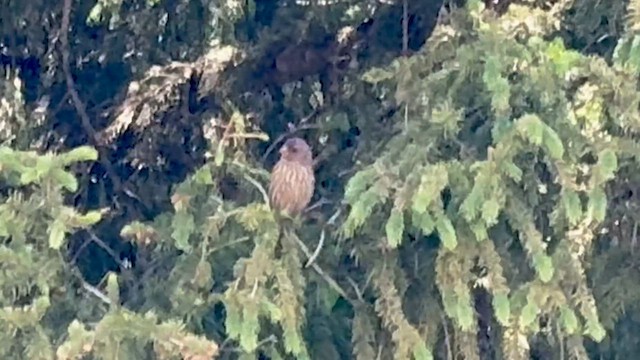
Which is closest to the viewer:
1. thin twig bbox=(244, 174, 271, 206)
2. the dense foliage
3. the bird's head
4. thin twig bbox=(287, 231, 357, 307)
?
the dense foliage

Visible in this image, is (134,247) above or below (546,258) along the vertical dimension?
below

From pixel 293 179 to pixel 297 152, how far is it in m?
0.21

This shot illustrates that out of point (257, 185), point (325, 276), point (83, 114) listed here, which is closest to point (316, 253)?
point (325, 276)

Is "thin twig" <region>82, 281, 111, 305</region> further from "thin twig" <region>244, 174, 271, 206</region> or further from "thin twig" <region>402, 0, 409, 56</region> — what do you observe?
"thin twig" <region>402, 0, 409, 56</region>

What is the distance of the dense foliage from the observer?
12.7ft

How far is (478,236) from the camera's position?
3.86 meters

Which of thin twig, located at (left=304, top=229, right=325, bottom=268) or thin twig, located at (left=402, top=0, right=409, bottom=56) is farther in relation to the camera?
thin twig, located at (left=402, top=0, right=409, bottom=56)

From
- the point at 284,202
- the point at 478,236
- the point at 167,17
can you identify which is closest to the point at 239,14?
the point at 167,17

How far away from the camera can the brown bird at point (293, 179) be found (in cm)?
455

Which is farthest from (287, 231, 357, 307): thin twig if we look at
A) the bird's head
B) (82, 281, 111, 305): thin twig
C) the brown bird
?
the bird's head

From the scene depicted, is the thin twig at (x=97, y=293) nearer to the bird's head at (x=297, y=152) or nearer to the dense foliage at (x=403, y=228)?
the dense foliage at (x=403, y=228)

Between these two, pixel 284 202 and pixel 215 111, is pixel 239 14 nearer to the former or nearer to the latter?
pixel 215 111

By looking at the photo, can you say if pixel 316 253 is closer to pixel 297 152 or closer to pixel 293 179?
pixel 293 179

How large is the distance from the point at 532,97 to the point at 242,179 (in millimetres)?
1083
